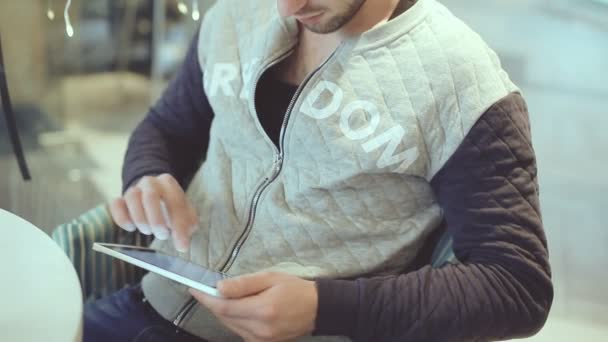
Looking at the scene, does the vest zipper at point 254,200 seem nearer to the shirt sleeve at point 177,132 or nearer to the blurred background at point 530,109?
the shirt sleeve at point 177,132

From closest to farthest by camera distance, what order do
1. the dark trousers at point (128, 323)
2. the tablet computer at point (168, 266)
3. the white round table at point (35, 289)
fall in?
the white round table at point (35, 289) → the tablet computer at point (168, 266) → the dark trousers at point (128, 323)

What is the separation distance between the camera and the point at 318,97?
0.81 meters

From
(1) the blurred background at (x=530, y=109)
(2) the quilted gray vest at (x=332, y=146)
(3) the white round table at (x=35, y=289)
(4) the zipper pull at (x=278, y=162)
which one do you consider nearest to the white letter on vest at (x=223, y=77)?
(2) the quilted gray vest at (x=332, y=146)

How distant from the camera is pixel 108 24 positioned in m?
2.19

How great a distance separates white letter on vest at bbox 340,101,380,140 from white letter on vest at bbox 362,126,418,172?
1 cm

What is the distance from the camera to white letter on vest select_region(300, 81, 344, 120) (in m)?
0.80

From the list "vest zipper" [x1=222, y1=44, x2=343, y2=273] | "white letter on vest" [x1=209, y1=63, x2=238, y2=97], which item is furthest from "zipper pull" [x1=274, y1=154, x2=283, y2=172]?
"white letter on vest" [x1=209, y1=63, x2=238, y2=97]

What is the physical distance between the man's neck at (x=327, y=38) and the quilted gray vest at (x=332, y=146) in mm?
17

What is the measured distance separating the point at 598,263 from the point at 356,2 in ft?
3.41


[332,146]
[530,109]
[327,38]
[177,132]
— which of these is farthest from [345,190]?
[530,109]

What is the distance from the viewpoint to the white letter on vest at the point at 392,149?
0.77m

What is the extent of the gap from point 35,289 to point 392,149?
1.31 feet

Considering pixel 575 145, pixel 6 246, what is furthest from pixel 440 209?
pixel 575 145

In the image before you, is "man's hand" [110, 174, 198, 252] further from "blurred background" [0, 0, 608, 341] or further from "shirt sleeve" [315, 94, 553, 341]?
"blurred background" [0, 0, 608, 341]
